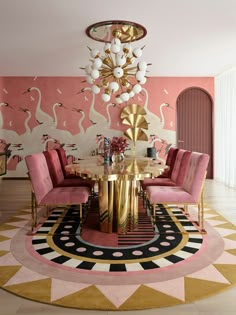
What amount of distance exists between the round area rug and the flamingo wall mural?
4.10m

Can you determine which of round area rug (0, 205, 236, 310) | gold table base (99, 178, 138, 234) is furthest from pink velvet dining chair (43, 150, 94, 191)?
gold table base (99, 178, 138, 234)

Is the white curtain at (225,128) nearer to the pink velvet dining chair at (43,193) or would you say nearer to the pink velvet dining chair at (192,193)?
the pink velvet dining chair at (192,193)

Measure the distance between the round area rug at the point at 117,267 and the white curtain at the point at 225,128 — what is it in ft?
10.6

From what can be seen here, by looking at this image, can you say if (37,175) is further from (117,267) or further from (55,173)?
(117,267)

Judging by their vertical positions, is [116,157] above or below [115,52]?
below

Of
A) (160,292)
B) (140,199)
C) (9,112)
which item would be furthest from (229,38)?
(9,112)

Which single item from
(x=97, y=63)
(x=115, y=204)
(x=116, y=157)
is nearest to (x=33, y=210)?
(x=115, y=204)

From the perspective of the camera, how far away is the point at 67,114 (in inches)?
291

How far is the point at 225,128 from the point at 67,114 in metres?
3.87

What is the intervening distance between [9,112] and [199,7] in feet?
17.9

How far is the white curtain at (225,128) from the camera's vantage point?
248 inches

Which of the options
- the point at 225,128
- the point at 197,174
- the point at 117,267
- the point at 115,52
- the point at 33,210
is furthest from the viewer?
the point at 225,128

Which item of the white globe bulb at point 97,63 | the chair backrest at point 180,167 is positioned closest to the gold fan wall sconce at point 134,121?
the chair backrest at point 180,167

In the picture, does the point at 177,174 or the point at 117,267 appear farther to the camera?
the point at 177,174
